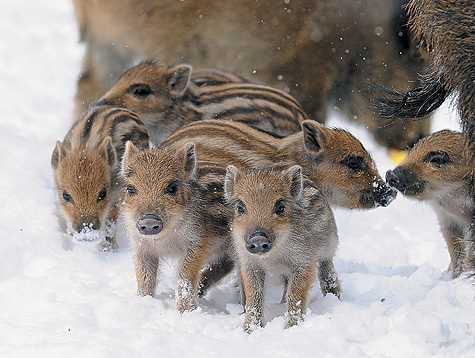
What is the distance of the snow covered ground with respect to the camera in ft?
13.8

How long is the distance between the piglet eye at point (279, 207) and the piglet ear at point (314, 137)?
0.76 meters

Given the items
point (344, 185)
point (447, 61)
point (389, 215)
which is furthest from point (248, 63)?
point (447, 61)

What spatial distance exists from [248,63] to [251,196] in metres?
3.00

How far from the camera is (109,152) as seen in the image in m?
5.70

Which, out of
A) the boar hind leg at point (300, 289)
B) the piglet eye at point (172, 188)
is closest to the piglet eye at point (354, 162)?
the boar hind leg at point (300, 289)

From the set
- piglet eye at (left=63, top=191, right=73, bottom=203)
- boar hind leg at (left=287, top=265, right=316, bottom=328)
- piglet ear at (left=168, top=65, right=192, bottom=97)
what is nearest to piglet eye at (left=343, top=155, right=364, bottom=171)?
boar hind leg at (left=287, top=265, right=316, bottom=328)

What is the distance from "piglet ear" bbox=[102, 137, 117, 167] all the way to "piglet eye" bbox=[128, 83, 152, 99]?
2.86 feet

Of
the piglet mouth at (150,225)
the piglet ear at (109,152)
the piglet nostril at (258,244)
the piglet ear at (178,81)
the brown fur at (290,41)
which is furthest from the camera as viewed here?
the brown fur at (290,41)

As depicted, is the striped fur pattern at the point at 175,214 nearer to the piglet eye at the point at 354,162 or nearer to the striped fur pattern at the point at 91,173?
the striped fur pattern at the point at 91,173

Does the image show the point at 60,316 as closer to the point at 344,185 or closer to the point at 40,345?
the point at 40,345

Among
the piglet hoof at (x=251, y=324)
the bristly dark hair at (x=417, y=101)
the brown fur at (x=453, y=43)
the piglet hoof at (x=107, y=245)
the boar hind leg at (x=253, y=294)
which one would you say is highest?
the brown fur at (x=453, y=43)

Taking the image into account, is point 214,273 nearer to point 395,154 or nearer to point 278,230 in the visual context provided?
point 278,230

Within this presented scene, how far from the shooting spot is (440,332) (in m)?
4.32

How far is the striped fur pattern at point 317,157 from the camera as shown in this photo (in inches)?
212
